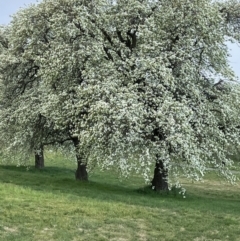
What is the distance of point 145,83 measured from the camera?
2472 centimetres

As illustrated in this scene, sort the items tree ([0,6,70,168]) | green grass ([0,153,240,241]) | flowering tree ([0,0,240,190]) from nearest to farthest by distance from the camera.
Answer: green grass ([0,153,240,241])
flowering tree ([0,0,240,190])
tree ([0,6,70,168])

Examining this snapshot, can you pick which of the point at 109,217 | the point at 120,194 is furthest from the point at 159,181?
the point at 109,217

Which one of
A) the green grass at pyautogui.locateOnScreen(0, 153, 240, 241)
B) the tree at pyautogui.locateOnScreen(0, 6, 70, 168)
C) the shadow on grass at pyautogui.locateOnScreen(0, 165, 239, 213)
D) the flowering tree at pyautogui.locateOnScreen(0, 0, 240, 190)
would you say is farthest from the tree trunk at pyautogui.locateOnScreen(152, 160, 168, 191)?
the tree at pyautogui.locateOnScreen(0, 6, 70, 168)

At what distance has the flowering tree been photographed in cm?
2297

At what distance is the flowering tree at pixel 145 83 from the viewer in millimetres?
22969

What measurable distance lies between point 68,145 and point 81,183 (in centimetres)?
614

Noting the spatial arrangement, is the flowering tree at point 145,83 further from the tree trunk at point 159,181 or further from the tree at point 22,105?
the tree at point 22,105

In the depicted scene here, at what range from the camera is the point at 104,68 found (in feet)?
83.1

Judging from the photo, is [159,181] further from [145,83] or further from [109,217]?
[109,217]

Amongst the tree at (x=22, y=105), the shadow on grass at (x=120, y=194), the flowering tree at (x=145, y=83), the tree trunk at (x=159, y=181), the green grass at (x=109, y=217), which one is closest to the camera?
the green grass at (x=109, y=217)

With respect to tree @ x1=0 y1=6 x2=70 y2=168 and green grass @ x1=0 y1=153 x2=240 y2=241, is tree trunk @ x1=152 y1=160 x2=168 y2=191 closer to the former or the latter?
green grass @ x1=0 y1=153 x2=240 y2=241

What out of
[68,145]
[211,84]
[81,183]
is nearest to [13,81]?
[68,145]

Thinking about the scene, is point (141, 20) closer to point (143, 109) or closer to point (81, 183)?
point (143, 109)

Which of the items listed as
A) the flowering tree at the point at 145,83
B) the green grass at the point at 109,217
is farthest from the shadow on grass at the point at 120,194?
the flowering tree at the point at 145,83
